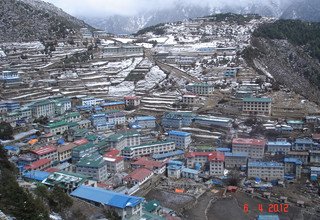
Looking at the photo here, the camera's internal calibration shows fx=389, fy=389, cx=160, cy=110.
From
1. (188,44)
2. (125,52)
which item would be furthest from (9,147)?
(188,44)

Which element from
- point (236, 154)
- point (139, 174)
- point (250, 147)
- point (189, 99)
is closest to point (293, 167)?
point (250, 147)

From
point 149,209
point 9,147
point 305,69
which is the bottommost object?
point 149,209

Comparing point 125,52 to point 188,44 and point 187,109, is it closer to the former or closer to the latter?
point 188,44

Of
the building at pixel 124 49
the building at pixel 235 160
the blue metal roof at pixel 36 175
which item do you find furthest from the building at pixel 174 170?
the building at pixel 124 49

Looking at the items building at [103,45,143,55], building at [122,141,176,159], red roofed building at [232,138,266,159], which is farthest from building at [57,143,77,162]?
building at [103,45,143,55]

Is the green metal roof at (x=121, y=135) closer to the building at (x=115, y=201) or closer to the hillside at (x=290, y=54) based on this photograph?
the building at (x=115, y=201)

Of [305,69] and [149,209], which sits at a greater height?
[305,69]

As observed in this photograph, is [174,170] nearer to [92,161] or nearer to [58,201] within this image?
[92,161]

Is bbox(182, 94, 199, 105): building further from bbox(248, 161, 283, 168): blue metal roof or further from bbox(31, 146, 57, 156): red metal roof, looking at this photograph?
bbox(31, 146, 57, 156): red metal roof
